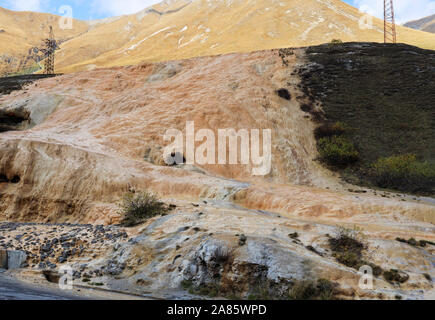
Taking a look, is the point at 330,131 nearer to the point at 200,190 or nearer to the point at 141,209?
the point at 200,190

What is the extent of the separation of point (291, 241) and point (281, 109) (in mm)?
15776

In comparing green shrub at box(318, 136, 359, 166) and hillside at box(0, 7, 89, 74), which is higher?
hillside at box(0, 7, 89, 74)

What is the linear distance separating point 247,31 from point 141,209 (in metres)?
63.2

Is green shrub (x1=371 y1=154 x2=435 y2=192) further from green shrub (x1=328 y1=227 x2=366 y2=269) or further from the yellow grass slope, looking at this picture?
the yellow grass slope

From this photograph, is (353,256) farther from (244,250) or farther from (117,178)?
(117,178)

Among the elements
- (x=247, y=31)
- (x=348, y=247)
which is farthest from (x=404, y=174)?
(x=247, y=31)

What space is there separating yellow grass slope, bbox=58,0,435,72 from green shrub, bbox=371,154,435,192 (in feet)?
147

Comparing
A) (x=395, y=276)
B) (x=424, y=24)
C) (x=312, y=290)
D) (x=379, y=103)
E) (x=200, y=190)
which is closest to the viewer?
(x=312, y=290)

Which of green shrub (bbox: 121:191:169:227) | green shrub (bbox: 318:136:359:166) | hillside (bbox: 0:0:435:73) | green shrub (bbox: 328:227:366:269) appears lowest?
green shrub (bbox: 328:227:366:269)

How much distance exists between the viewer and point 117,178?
15.4 m

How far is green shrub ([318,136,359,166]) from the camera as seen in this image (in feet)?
68.2

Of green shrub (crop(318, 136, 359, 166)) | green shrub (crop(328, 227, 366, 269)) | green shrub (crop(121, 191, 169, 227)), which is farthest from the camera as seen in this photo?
green shrub (crop(318, 136, 359, 166))

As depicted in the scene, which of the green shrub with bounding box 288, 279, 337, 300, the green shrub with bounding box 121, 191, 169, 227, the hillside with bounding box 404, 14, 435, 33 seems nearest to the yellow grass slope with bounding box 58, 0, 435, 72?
the green shrub with bounding box 121, 191, 169, 227

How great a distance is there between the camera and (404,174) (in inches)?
739
